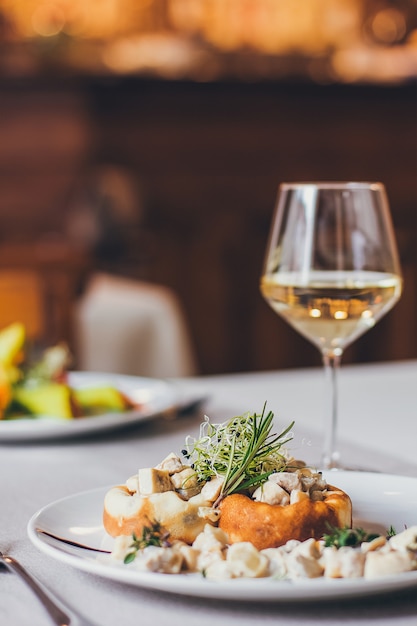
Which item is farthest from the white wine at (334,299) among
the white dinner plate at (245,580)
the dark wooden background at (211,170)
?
the dark wooden background at (211,170)

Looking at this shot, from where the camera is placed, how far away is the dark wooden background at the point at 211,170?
4.54 m

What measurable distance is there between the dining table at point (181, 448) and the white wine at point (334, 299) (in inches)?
4.8

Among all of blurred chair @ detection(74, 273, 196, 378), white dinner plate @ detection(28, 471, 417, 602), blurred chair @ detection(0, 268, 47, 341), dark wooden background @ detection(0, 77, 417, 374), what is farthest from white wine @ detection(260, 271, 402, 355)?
dark wooden background @ detection(0, 77, 417, 374)

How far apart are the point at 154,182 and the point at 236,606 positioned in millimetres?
4717

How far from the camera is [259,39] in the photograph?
539cm

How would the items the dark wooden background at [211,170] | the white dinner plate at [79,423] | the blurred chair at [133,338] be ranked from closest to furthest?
the white dinner plate at [79,423]
the blurred chair at [133,338]
the dark wooden background at [211,170]

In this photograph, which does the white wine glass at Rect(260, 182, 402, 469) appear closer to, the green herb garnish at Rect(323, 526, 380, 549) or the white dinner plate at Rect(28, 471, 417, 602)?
the white dinner plate at Rect(28, 471, 417, 602)

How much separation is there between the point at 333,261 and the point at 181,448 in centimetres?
24

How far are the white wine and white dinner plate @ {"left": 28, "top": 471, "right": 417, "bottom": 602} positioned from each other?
270mm

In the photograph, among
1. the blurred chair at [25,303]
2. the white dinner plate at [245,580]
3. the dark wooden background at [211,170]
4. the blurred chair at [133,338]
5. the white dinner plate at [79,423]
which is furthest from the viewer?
the dark wooden background at [211,170]

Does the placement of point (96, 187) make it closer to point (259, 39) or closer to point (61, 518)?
point (259, 39)

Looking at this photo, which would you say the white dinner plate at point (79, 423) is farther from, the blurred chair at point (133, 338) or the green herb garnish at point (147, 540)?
the blurred chair at point (133, 338)

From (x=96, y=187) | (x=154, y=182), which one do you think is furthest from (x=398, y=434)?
(x=154, y=182)

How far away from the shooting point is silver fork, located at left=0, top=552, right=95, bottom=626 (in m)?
0.56
